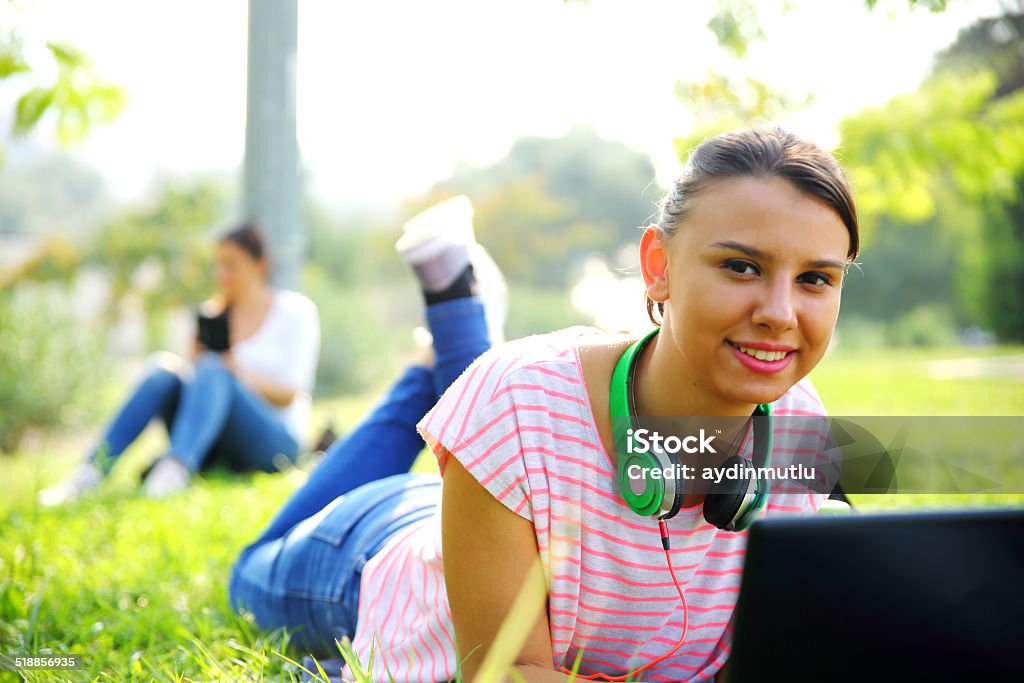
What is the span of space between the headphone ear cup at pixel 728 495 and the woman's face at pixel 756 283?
0.13 m

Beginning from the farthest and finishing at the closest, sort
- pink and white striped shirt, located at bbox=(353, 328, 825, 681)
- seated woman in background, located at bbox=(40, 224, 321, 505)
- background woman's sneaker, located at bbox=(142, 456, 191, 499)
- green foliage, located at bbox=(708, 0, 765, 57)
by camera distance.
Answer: seated woman in background, located at bbox=(40, 224, 321, 505), background woman's sneaker, located at bbox=(142, 456, 191, 499), green foliage, located at bbox=(708, 0, 765, 57), pink and white striped shirt, located at bbox=(353, 328, 825, 681)

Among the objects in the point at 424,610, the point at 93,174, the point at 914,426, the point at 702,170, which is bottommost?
the point at 424,610

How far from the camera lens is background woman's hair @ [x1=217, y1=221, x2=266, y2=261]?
17.6 feet

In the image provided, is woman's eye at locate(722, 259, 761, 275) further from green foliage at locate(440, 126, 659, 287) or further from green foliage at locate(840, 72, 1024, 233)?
green foliage at locate(440, 126, 659, 287)

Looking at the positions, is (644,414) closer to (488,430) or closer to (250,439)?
(488,430)

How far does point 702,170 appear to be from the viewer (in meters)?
1.65

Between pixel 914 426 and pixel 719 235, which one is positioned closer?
pixel 719 235

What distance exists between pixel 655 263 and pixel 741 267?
0.22m

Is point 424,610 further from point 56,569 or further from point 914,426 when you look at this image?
point 56,569

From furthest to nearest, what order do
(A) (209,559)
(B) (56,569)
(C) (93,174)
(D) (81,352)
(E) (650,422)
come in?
(C) (93,174)
(D) (81,352)
(A) (209,559)
(B) (56,569)
(E) (650,422)

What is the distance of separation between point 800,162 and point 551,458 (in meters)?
0.62

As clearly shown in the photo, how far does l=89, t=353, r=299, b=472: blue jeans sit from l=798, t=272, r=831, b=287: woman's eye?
12.2ft

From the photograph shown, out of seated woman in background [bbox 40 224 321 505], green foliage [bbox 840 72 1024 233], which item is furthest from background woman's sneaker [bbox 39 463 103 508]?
green foliage [bbox 840 72 1024 233]

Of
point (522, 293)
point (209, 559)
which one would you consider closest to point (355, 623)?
point (209, 559)
